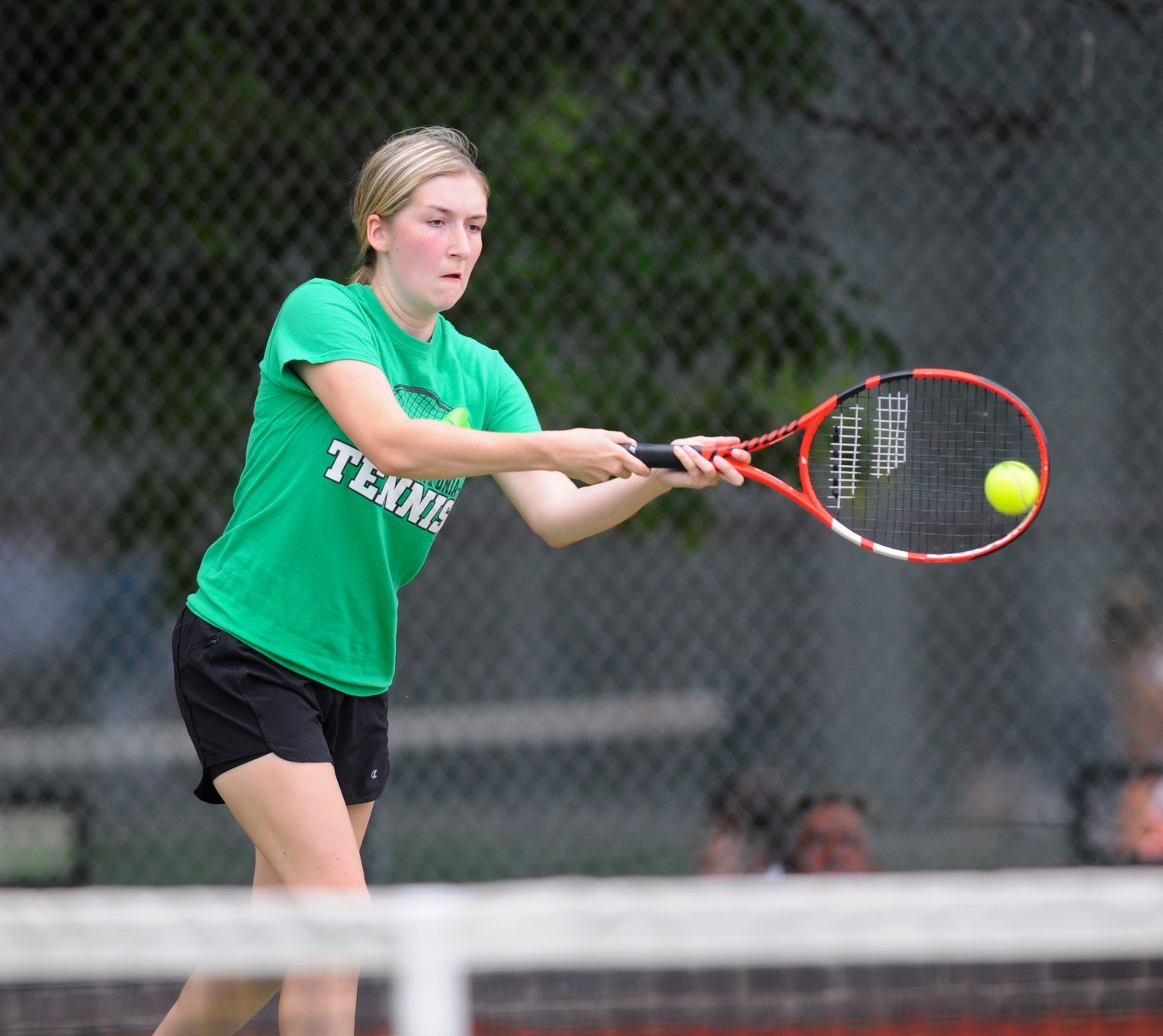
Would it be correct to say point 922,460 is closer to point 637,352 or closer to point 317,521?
point 637,352

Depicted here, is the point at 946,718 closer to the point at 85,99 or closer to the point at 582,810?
the point at 582,810

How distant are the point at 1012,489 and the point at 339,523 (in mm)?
1440

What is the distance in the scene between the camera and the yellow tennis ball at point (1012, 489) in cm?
313

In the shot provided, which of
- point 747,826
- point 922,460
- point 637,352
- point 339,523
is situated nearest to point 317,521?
point 339,523

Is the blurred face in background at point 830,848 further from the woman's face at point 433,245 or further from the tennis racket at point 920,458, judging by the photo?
the woman's face at point 433,245

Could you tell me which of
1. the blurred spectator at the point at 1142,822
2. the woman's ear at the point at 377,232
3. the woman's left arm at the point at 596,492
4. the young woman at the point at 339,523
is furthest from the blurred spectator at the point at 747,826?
the woman's ear at the point at 377,232

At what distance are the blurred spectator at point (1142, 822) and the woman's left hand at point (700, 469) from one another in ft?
8.17

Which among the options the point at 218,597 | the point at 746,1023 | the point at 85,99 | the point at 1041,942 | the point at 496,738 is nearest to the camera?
the point at 1041,942

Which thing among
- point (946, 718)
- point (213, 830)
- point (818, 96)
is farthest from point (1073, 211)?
point (213, 830)

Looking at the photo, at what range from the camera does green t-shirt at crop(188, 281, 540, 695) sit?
2.35 m

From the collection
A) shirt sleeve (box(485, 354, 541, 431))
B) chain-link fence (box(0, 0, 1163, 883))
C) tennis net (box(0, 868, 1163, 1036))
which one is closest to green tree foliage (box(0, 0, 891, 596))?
chain-link fence (box(0, 0, 1163, 883))

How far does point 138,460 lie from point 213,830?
1057 mm

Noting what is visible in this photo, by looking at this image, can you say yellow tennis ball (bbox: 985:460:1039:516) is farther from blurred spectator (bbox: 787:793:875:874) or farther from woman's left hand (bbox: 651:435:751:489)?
blurred spectator (bbox: 787:793:875:874)

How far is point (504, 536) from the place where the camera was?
4.66 m
